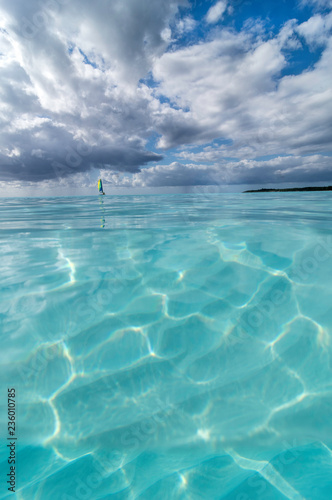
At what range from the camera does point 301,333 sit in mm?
2498

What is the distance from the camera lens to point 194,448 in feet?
5.81

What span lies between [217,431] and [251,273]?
7.14 ft

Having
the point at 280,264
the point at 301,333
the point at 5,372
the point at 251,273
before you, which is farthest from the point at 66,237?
the point at 301,333

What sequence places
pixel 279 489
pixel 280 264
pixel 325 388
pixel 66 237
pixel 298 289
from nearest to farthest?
pixel 279 489 → pixel 325 388 → pixel 298 289 → pixel 280 264 → pixel 66 237

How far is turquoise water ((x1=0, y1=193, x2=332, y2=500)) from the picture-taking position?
1.61m

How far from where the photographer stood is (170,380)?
84.6 inches

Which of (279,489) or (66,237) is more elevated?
(66,237)

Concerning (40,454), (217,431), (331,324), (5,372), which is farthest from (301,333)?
(5,372)

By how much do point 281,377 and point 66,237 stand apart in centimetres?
566

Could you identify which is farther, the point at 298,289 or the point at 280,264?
the point at 280,264

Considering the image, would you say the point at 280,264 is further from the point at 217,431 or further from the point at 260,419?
the point at 217,431

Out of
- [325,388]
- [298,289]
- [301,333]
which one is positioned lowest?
[325,388]

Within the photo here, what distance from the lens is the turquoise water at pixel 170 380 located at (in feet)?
5.27

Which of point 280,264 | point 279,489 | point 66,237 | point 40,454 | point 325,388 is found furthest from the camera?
point 66,237
